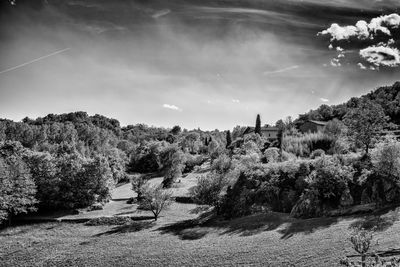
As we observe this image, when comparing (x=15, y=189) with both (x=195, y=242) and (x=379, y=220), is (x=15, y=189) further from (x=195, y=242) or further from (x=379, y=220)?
(x=379, y=220)

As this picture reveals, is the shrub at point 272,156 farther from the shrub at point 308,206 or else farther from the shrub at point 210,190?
the shrub at point 308,206

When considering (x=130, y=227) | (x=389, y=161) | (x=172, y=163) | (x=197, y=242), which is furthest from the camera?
(x=172, y=163)

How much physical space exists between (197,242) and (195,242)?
0.22 meters

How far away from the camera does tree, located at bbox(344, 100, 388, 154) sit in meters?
35.7

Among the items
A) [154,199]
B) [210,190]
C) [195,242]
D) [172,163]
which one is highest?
[172,163]

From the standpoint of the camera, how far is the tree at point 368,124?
117 ft

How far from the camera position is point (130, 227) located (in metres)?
36.5

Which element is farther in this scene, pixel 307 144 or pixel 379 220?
pixel 307 144

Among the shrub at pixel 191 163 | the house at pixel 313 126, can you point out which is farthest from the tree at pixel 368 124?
the house at pixel 313 126

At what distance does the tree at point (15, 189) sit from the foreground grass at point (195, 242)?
3.21 meters

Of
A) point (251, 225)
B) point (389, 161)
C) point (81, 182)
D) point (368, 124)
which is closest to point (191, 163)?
point (81, 182)

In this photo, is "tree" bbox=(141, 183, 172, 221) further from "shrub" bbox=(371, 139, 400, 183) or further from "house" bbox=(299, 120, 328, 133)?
"house" bbox=(299, 120, 328, 133)

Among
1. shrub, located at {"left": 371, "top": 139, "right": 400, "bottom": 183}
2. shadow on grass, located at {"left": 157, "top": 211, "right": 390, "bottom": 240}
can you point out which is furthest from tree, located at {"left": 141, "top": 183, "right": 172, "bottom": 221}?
shrub, located at {"left": 371, "top": 139, "right": 400, "bottom": 183}

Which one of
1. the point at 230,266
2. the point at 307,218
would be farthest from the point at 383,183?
the point at 230,266
